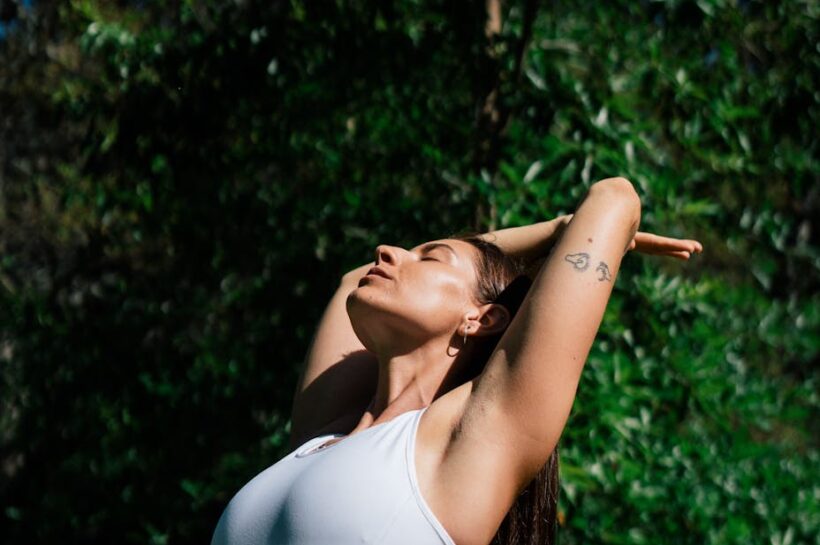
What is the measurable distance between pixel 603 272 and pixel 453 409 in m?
0.32

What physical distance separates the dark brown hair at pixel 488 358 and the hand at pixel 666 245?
0.24 m

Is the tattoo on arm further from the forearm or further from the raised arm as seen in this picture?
the forearm

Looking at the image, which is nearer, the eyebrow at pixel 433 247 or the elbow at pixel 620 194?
the elbow at pixel 620 194

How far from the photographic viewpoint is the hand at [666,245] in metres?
1.95

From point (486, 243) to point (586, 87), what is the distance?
4.59 ft

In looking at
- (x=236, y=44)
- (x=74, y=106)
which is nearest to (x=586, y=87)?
(x=236, y=44)

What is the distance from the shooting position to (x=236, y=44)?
3.62 meters

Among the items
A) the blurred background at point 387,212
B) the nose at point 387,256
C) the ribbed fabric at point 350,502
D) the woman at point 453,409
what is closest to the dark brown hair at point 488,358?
the woman at point 453,409

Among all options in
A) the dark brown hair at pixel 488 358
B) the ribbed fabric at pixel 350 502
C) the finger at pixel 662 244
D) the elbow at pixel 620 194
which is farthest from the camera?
the finger at pixel 662 244

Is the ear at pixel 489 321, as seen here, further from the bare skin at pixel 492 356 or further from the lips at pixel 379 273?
the lips at pixel 379 273

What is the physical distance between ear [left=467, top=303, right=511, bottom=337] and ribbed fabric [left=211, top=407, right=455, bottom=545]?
28 centimetres

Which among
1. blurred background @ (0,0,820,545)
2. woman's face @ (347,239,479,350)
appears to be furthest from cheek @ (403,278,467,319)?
blurred background @ (0,0,820,545)

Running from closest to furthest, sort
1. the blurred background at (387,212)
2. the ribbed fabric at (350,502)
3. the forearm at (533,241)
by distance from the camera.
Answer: the ribbed fabric at (350,502)
the forearm at (533,241)
the blurred background at (387,212)

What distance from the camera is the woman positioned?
1544 mm
